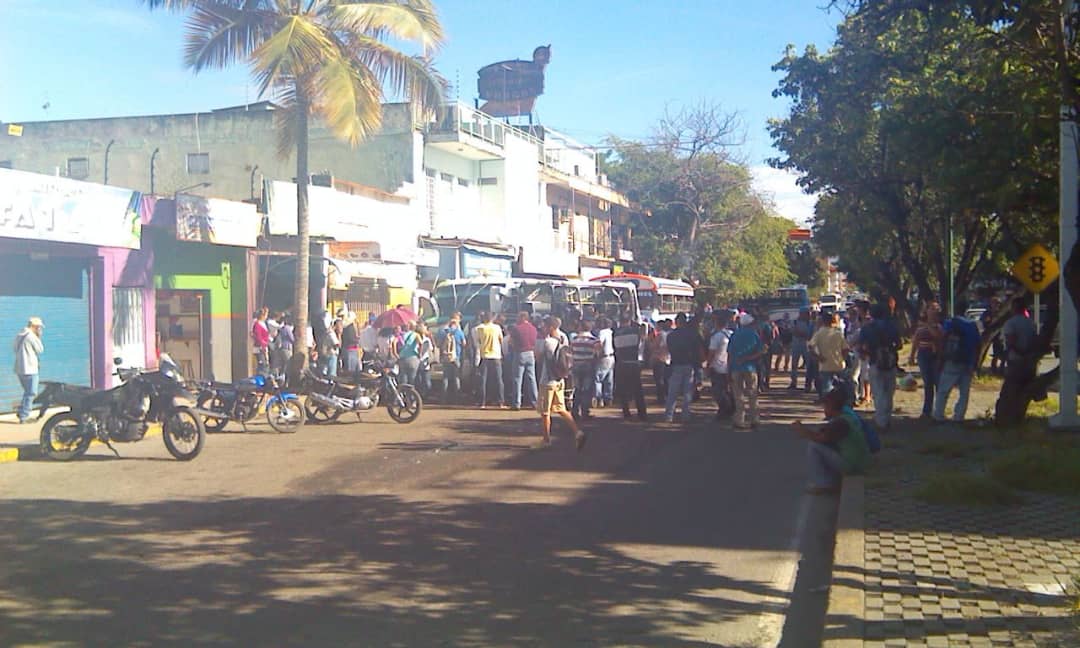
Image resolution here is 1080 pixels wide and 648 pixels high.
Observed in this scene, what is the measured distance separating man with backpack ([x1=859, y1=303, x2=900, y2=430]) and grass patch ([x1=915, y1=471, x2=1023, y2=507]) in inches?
178

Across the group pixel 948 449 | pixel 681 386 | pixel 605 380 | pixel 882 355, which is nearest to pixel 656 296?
pixel 605 380

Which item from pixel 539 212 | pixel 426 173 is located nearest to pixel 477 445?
pixel 426 173

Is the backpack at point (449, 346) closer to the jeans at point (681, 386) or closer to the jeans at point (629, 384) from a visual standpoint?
the jeans at point (629, 384)

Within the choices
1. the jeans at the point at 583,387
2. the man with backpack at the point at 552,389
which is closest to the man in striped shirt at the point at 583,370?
the jeans at the point at 583,387

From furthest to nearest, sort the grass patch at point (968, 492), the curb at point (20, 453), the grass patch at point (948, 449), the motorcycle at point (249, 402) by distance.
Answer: the motorcycle at point (249, 402) → the curb at point (20, 453) → the grass patch at point (948, 449) → the grass patch at point (968, 492)

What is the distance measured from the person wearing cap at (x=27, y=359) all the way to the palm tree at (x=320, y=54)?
408cm

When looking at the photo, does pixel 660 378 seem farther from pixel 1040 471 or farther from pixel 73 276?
pixel 73 276

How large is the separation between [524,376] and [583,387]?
8.81 feet

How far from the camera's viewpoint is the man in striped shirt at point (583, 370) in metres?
15.8

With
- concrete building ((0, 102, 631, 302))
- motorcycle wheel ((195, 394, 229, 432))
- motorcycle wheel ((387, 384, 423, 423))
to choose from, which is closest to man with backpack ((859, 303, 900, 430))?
motorcycle wheel ((387, 384, 423, 423))

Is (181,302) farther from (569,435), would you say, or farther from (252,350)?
(569,435)

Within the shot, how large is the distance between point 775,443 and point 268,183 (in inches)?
563

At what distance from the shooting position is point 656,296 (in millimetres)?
35062

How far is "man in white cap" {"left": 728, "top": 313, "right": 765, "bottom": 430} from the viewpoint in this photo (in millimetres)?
14414
